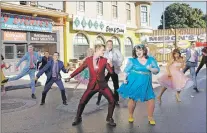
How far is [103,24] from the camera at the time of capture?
1931 centimetres

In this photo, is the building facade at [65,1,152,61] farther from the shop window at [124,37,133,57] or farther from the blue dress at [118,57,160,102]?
the blue dress at [118,57,160,102]

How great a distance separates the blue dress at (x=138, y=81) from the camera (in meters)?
4.87

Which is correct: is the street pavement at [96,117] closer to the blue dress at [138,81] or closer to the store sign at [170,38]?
the blue dress at [138,81]

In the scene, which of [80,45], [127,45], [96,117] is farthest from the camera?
[127,45]

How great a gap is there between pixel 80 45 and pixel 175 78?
1204cm

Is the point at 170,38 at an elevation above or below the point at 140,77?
above

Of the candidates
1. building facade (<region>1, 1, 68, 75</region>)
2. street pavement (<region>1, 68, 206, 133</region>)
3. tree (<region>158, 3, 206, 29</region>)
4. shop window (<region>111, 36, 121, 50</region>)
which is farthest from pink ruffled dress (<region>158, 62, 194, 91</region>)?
tree (<region>158, 3, 206, 29</region>)

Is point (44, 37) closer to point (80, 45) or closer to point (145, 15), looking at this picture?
point (80, 45)

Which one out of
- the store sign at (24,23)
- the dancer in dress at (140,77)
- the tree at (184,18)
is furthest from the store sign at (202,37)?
the dancer in dress at (140,77)

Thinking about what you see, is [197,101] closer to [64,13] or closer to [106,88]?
[106,88]

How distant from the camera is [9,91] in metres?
9.40

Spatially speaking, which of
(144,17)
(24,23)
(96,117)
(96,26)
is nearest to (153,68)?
(96,117)

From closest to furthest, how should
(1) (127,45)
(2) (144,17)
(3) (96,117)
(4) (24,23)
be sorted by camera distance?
(3) (96,117) → (4) (24,23) → (1) (127,45) → (2) (144,17)

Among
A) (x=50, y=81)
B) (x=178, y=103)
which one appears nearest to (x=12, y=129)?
(x=50, y=81)
